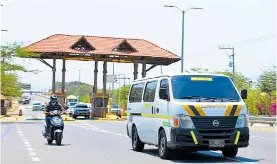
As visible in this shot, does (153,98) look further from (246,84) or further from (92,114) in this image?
(246,84)

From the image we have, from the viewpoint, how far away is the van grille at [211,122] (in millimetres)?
13906

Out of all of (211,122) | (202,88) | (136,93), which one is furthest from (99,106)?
(211,122)

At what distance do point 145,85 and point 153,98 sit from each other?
1184 millimetres

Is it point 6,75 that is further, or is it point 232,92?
point 6,75

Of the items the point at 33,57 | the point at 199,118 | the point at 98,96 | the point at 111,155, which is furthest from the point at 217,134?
the point at 98,96

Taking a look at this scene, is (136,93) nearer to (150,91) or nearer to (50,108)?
(150,91)

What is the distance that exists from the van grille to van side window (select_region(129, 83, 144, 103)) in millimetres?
3674

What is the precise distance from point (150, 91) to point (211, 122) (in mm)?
2785

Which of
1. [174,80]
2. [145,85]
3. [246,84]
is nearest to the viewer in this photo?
[174,80]

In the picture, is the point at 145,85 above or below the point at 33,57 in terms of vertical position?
below

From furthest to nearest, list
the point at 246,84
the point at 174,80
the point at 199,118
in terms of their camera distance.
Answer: the point at 246,84, the point at 174,80, the point at 199,118

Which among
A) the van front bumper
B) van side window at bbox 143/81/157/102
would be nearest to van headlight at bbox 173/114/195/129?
the van front bumper

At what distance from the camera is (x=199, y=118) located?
13898 mm

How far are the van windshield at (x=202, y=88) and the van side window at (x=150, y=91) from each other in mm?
1161
